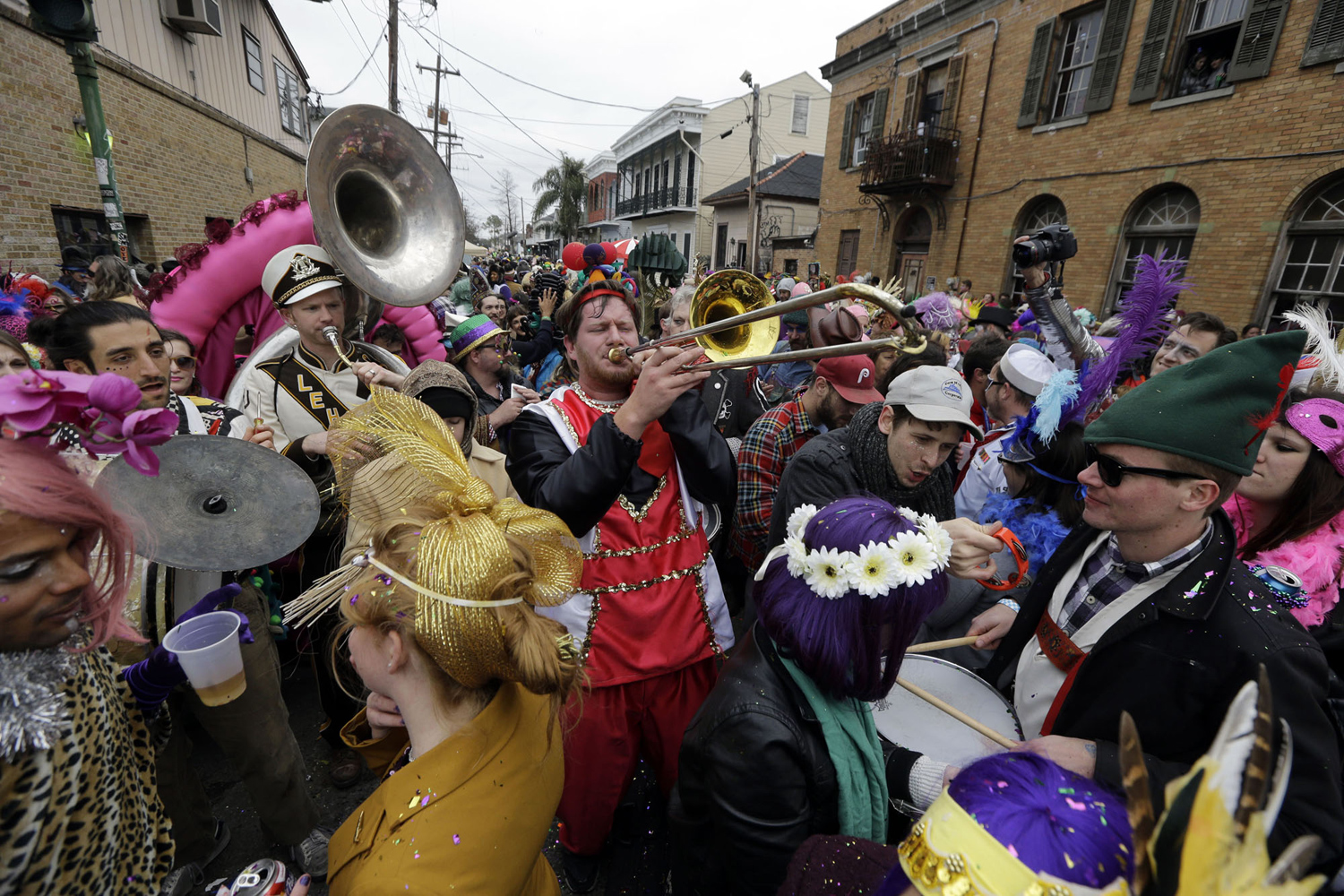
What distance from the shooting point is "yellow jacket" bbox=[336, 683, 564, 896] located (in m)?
1.09

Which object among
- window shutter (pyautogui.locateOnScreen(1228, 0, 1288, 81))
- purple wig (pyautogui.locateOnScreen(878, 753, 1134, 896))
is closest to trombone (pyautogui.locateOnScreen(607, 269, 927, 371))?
purple wig (pyautogui.locateOnScreen(878, 753, 1134, 896))

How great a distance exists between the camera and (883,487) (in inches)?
99.6

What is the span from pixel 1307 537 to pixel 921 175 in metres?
15.2

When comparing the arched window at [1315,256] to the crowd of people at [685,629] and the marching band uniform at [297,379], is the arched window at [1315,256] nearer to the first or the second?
the crowd of people at [685,629]

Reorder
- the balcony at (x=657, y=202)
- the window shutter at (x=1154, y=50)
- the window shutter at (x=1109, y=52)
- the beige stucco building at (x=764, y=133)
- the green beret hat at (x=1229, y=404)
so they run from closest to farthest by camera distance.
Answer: the green beret hat at (x=1229, y=404), the window shutter at (x=1154, y=50), the window shutter at (x=1109, y=52), the beige stucco building at (x=764, y=133), the balcony at (x=657, y=202)

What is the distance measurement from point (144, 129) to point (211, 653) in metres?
12.7

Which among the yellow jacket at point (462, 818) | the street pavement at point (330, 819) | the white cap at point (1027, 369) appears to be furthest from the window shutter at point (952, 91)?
the yellow jacket at point (462, 818)

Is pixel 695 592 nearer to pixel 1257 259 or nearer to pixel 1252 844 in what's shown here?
pixel 1252 844

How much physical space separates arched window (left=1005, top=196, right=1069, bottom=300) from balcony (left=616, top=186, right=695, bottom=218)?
73.2ft

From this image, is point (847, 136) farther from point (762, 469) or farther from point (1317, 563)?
point (1317, 563)

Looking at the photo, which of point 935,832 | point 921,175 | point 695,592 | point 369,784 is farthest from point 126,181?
point 921,175

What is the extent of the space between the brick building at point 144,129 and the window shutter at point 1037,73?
1710 centimetres

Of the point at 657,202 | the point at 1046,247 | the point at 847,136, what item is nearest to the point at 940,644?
the point at 1046,247

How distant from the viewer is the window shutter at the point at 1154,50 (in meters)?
10.0
